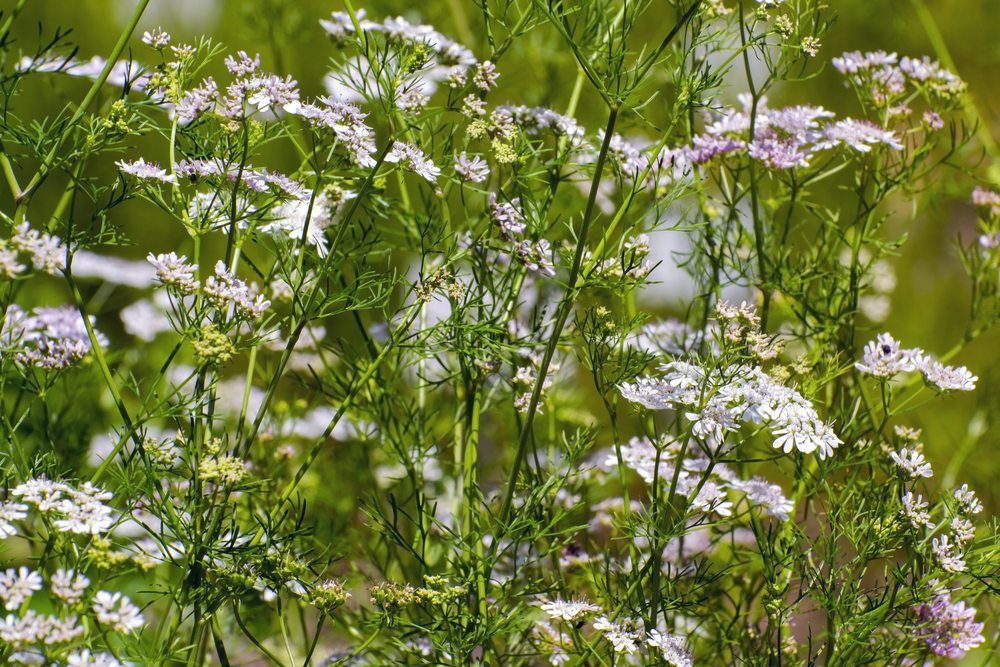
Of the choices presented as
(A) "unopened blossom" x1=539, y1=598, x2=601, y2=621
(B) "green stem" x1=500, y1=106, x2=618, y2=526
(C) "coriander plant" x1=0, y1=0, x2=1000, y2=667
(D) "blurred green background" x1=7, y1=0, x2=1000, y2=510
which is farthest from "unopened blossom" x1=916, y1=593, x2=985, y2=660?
(D) "blurred green background" x1=7, y1=0, x2=1000, y2=510

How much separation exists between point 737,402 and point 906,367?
21cm

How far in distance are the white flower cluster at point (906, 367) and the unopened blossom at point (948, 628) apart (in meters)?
0.22

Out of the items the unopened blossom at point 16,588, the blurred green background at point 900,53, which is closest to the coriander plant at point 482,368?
the unopened blossom at point 16,588

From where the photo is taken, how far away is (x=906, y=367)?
979 mm

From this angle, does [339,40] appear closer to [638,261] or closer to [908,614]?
[638,261]

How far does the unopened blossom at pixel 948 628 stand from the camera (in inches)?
37.3

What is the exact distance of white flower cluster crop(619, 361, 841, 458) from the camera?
86 centimetres

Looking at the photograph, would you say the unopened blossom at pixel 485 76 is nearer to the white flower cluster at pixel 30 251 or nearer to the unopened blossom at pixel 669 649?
the white flower cluster at pixel 30 251

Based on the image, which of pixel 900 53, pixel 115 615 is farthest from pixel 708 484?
pixel 900 53

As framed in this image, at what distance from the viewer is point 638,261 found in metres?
0.99

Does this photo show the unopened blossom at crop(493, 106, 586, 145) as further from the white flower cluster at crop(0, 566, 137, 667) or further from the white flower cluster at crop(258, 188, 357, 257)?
the white flower cluster at crop(0, 566, 137, 667)

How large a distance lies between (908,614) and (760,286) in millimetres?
405

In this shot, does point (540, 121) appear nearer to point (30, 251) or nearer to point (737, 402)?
point (737, 402)

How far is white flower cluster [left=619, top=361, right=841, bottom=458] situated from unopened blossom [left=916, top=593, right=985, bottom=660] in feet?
0.78
